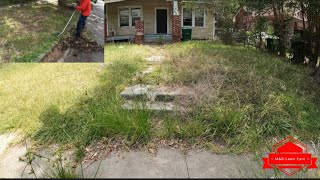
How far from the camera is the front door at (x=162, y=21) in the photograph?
439 cm

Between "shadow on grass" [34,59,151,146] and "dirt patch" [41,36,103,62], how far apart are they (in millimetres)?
856

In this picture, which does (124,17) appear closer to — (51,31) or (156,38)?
(156,38)

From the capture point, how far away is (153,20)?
4508 mm

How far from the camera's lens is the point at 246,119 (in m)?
3.84

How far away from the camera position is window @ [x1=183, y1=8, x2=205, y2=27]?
186 inches

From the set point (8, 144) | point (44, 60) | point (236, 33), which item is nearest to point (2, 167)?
point (8, 144)

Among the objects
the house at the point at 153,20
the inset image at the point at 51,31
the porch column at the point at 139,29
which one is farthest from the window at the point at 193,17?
the inset image at the point at 51,31

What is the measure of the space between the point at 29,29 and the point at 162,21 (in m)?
1.79

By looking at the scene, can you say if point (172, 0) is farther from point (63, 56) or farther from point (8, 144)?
point (8, 144)

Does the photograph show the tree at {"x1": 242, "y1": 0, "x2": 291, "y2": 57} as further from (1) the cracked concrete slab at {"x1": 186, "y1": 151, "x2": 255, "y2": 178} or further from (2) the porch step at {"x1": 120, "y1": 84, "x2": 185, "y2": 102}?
(1) the cracked concrete slab at {"x1": 186, "y1": 151, "x2": 255, "y2": 178}

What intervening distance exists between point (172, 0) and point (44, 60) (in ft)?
6.48

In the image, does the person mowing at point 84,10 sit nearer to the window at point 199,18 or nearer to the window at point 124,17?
the window at point 124,17

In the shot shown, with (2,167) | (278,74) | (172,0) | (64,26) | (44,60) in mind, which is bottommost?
(2,167)

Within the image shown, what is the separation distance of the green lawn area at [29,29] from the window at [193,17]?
2035 mm
